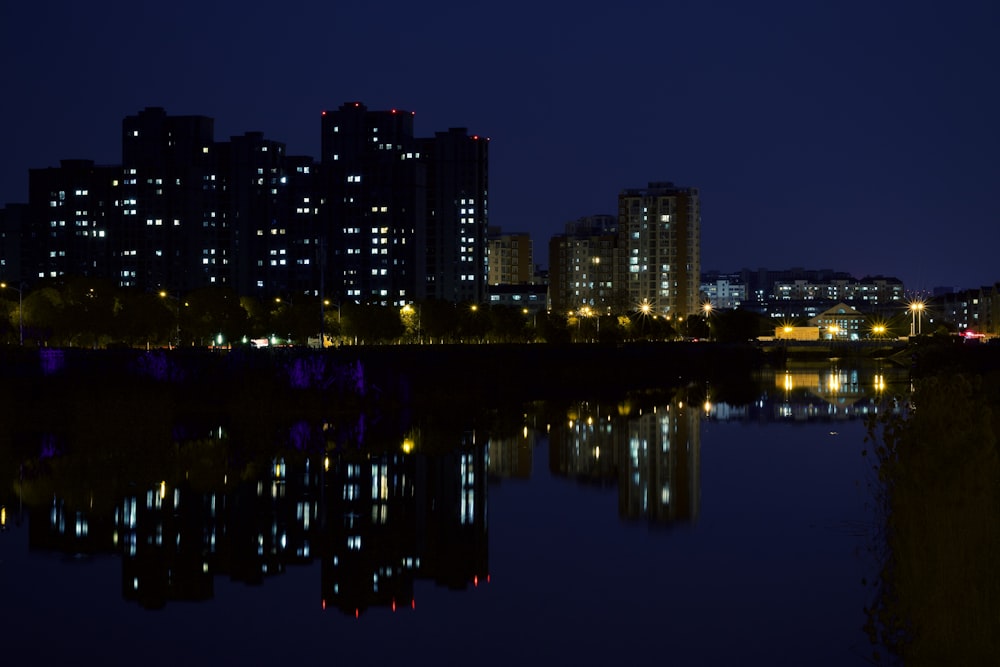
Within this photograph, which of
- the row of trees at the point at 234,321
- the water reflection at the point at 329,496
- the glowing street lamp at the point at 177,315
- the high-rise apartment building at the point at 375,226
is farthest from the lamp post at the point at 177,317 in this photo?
the high-rise apartment building at the point at 375,226

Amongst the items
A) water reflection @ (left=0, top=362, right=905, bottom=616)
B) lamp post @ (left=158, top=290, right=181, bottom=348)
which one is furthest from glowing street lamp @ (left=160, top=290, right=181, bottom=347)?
water reflection @ (left=0, top=362, right=905, bottom=616)

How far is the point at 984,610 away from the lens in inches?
566

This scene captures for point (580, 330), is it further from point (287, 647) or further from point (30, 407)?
point (287, 647)

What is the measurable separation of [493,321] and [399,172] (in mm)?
70800

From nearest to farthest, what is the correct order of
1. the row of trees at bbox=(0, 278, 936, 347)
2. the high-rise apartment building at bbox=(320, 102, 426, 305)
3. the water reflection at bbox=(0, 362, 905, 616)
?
the water reflection at bbox=(0, 362, 905, 616)
the row of trees at bbox=(0, 278, 936, 347)
the high-rise apartment building at bbox=(320, 102, 426, 305)

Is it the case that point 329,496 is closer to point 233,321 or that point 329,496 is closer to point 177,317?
point 177,317

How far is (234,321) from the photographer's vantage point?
350 ft

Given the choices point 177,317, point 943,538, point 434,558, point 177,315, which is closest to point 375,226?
point 177,315

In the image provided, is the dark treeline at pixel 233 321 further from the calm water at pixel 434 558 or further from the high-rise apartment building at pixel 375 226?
the high-rise apartment building at pixel 375 226

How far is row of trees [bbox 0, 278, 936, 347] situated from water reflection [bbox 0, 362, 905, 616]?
30530mm

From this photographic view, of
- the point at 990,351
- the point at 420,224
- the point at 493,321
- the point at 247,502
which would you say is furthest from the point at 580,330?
the point at 247,502

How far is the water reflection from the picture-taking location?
22.7 meters

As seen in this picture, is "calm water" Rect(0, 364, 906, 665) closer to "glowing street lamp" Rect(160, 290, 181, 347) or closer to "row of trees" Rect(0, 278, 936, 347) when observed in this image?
"row of trees" Rect(0, 278, 936, 347)

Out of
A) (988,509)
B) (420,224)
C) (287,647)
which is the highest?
(420,224)
